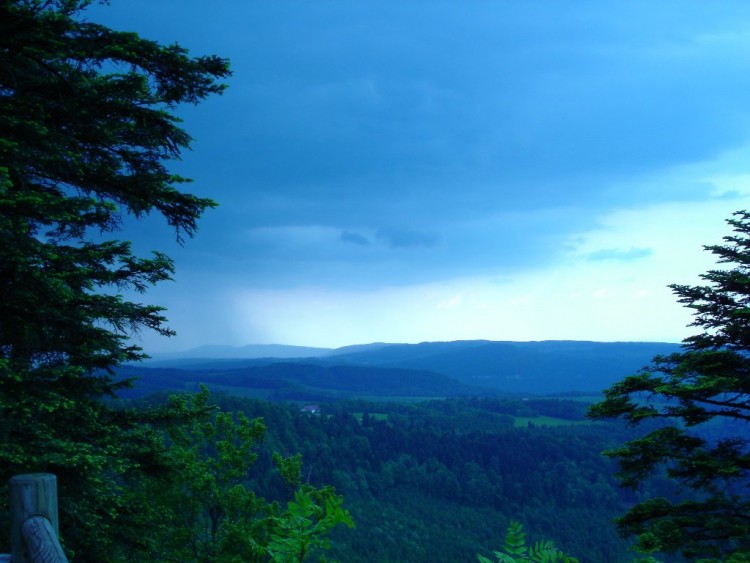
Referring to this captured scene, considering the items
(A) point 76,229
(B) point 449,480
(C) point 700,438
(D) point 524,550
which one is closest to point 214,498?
(A) point 76,229

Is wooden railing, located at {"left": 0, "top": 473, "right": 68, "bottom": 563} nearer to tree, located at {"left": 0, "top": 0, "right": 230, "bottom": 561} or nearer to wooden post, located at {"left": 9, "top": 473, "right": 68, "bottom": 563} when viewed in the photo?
wooden post, located at {"left": 9, "top": 473, "right": 68, "bottom": 563}

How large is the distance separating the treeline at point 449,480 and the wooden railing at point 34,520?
86474 millimetres

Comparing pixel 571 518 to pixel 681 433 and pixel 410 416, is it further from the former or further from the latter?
pixel 681 433

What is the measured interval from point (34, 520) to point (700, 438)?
40.8 ft

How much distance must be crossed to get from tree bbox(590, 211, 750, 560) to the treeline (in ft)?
259

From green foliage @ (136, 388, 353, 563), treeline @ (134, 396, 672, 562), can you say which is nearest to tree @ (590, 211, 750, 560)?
green foliage @ (136, 388, 353, 563)

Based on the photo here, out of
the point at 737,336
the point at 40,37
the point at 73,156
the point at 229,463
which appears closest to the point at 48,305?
the point at 73,156

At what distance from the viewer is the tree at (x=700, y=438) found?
9648 mm

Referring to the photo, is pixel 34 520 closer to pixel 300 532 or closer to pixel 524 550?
pixel 300 532

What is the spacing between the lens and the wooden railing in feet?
9.53

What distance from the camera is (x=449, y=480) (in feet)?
430

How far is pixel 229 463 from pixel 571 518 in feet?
395

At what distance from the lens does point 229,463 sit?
51.5ft

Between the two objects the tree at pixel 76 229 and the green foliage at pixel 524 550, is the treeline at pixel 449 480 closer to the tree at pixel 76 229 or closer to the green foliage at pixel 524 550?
the tree at pixel 76 229
